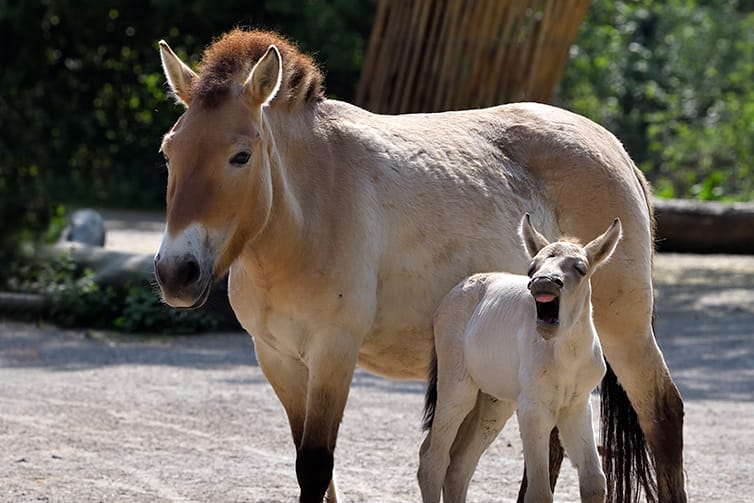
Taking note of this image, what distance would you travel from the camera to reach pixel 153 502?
5641 millimetres

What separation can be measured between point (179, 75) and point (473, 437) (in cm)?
181

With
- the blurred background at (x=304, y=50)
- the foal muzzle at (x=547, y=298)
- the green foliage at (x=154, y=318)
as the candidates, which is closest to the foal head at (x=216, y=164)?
the foal muzzle at (x=547, y=298)

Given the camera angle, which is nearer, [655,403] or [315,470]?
[315,470]

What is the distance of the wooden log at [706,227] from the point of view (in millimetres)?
13203

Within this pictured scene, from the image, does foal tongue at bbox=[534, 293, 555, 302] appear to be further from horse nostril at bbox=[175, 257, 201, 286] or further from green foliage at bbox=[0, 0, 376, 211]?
green foliage at bbox=[0, 0, 376, 211]

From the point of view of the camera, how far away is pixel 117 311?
11.2 meters

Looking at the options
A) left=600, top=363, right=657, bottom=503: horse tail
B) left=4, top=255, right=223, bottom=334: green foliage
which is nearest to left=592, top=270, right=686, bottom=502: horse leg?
left=600, top=363, right=657, bottom=503: horse tail

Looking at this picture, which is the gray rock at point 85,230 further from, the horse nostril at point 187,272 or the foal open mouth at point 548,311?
the foal open mouth at point 548,311

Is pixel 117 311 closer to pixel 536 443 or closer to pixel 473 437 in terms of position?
pixel 473 437

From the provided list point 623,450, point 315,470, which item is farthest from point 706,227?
point 315,470

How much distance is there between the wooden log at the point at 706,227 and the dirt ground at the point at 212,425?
2.10m

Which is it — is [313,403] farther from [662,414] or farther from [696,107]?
[696,107]

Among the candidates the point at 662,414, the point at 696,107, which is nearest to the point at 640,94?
the point at 696,107

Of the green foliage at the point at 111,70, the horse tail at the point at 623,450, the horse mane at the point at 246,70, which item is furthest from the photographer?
the green foliage at the point at 111,70
